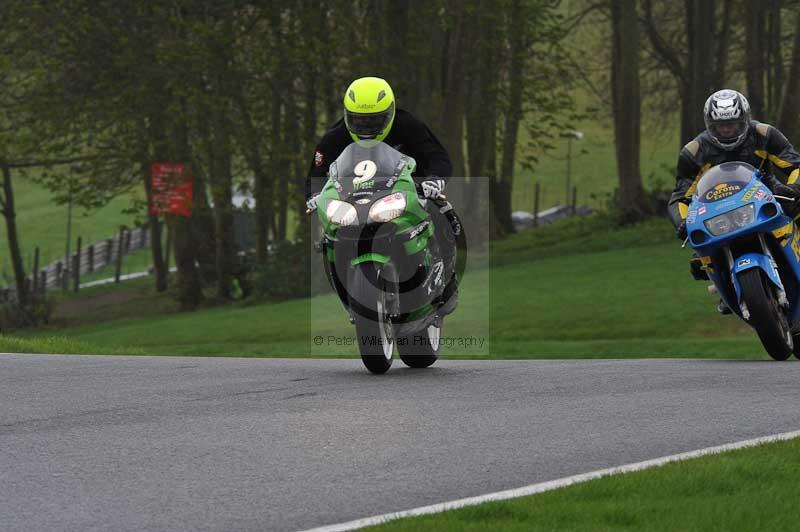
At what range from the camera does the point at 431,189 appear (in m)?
10.8

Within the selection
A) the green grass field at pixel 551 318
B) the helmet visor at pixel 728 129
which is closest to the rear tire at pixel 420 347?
the helmet visor at pixel 728 129

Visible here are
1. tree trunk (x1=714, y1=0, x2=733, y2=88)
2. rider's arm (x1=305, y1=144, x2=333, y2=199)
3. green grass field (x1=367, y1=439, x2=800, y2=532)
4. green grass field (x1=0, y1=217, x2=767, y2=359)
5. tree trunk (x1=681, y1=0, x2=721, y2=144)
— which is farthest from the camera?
tree trunk (x1=714, y1=0, x2=733, y2=88)

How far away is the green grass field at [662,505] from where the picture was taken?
5484 millimetres

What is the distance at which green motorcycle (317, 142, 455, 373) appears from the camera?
34.1ft

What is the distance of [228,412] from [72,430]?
0.98 metres

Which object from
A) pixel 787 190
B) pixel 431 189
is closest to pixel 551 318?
pixel 787 190

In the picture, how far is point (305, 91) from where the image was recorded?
3569 cm

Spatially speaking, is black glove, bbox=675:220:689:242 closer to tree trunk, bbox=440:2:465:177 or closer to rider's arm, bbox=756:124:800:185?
rider's arm, bbox=756:124:800:185

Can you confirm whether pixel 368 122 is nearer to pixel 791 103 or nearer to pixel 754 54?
pixel 791 103

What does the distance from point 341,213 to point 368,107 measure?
2.70 feet

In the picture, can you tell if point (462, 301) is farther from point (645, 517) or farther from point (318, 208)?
point (645, 517)

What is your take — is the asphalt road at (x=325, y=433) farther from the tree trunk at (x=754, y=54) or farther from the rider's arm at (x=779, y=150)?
the tree trunk at (x=754, y=54)

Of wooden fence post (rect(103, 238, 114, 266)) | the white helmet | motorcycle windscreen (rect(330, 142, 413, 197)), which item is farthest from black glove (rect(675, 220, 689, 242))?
A: wooden fence post (rect(103, 238, 114, 266))

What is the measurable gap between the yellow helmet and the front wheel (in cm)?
296
